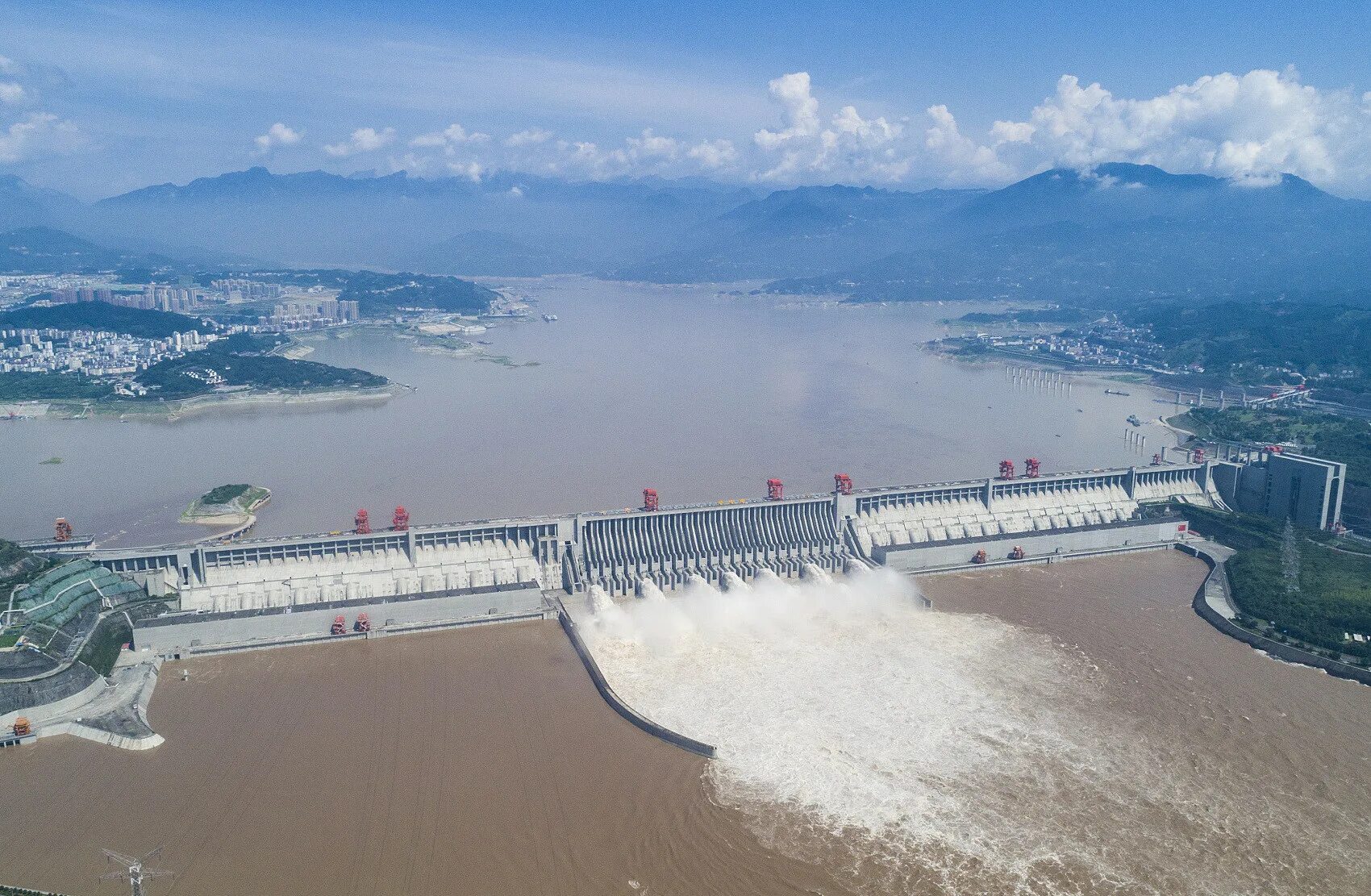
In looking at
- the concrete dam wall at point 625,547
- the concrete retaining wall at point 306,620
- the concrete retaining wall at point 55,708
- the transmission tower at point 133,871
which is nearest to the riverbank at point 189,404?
the concrete dam wall at point 625,547

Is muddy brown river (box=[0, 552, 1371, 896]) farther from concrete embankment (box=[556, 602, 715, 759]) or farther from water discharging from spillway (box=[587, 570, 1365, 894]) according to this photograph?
concrete embankment (box=[556, 602, 715, 759])

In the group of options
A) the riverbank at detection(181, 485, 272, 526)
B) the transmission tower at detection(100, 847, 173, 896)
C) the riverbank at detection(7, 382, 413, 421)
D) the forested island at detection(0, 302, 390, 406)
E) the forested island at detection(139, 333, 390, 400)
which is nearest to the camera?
Answer: the transmission tower at detection(100, 847, 173, 896)

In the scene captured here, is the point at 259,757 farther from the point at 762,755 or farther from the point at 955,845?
the point at 955,845

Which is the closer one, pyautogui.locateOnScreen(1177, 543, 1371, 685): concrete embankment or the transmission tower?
the transmission tower

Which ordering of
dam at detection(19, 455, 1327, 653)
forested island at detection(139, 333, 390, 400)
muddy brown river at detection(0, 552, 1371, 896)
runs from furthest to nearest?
forested island at detection(139, 333, 390, 400) → dam at detection(19, 455, 1327, 653) → muddy brown river at detection(0, 552, 1371, 896)

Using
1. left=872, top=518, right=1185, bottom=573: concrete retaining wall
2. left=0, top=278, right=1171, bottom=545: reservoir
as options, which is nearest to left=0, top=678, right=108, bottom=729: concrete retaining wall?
left=0, top=278, right=1171, bottom=545: reservoir

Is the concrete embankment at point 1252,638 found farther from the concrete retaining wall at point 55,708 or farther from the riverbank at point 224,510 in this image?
the riverbank at point 224,510
